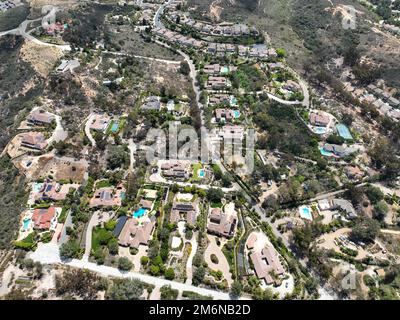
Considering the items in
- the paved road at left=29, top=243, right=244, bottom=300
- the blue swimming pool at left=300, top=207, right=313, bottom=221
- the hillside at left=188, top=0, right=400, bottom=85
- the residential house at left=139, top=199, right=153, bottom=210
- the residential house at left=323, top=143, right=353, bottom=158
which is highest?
the hillside at left=188, top=0, right=400, bottom=85

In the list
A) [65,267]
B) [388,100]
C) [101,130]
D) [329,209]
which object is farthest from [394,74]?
[65,267]

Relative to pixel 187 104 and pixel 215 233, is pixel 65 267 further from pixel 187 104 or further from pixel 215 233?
pixel 187 104

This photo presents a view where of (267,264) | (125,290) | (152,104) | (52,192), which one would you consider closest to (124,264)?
(125,290)

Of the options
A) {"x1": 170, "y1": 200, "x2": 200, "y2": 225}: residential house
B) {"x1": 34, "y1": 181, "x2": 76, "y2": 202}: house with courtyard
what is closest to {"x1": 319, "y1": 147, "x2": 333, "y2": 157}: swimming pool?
{"x1": 170, "y1": 200, "x2": 200, "y2": 225}: residential house

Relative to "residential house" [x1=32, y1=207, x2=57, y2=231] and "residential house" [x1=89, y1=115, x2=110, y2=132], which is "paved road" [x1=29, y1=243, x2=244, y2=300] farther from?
"residential house" [x1=89, y1=115, x2=110, y2=132]

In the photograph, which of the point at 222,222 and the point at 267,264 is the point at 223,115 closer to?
the point at 222,222

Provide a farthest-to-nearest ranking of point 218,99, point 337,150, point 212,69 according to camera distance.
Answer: point 212,69 → point 218,99 → point 337,150

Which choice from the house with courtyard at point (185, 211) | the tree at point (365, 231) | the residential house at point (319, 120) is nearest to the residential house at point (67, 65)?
the house with courtyard at point (185, 211)
